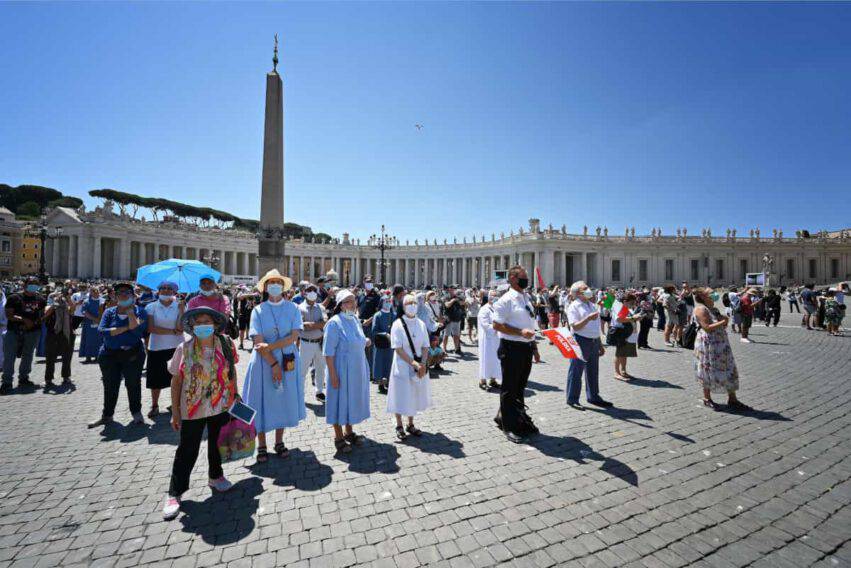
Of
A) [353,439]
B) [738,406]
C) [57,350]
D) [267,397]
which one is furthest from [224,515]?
[738,406]

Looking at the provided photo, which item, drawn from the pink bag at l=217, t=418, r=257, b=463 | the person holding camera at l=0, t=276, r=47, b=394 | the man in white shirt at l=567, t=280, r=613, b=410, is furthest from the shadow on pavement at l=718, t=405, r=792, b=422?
the person holding camera at l=0, t=276, r=47, b=394

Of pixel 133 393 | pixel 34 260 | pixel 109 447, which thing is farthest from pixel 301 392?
pixel 34 260

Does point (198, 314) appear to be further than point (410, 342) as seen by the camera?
No

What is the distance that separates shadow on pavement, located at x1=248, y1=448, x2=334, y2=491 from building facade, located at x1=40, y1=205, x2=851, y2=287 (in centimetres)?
5116

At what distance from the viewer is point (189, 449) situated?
11.7 feet

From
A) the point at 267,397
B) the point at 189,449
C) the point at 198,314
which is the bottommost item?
the point at 189,449

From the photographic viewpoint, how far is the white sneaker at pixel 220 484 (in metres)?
3.72

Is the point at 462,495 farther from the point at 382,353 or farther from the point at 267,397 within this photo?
Answer: the point at 382,353

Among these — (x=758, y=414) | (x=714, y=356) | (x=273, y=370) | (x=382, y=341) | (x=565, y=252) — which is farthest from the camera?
(x=565, y=252)

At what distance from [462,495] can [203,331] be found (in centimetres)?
294

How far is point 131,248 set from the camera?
5900 centimetres

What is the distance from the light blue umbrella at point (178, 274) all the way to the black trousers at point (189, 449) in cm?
393

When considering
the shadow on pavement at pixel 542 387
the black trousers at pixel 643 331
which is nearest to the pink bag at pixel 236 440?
the shadow on pavement at pixel 542 387

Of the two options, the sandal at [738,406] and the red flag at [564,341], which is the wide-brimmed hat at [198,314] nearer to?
the red flag at [564,341]
